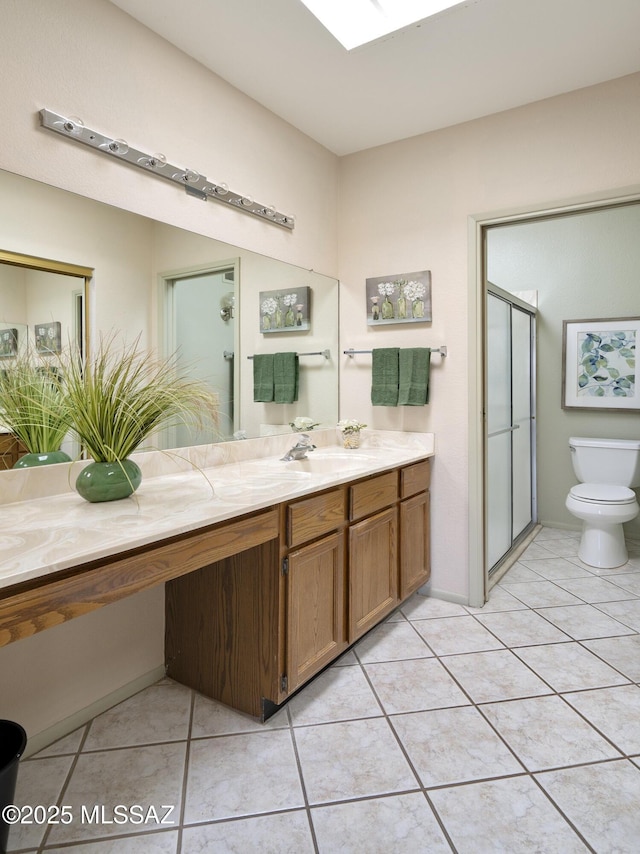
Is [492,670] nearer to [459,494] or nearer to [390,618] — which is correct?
[390,618]

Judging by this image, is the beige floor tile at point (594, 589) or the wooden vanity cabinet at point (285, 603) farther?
the beige floor tile at point (594, 589)

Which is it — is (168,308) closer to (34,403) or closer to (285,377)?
(34,403)

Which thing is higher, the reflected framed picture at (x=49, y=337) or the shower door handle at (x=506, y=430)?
the reflected framed picture at (x=49, y=337)

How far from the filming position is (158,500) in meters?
1.57

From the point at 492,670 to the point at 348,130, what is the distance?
2.71 meters

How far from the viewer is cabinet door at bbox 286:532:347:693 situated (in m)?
1.75

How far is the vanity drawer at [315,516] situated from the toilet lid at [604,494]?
207 cm

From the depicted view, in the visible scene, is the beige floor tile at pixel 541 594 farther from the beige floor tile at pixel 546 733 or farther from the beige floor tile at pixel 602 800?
the beige floor tile at pixel 602 800

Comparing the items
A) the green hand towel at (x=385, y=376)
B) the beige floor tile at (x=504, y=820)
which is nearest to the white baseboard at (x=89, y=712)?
the beige floor tile at (x=504, y=820)

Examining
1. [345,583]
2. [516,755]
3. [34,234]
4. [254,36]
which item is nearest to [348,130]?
[254,36]

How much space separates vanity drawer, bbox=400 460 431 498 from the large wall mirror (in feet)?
2.09

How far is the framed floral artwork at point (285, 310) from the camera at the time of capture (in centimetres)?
254

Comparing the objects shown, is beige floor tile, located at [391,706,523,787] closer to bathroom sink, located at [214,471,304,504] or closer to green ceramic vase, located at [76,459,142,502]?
bathroom sink, located at [214,471,304,504]

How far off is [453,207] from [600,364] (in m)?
1.93
